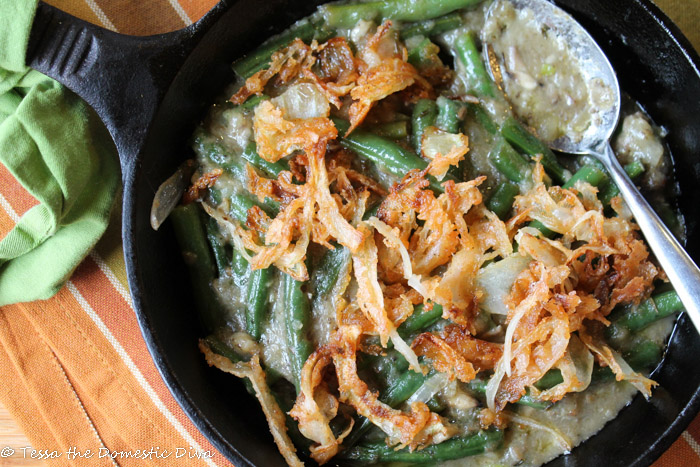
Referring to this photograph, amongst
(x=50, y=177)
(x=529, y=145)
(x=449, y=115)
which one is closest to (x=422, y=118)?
(x=449, y=115)

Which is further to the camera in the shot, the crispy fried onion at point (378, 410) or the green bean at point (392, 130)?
the green bean at point (392, 130)

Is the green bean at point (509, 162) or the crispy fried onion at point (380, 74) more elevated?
the crispy fried onion at point (380, 74)

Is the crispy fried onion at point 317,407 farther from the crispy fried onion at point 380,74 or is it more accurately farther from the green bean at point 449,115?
the green bean at point 449,115

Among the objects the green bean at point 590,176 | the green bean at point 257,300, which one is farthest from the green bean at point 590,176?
the green bean at point 257,300

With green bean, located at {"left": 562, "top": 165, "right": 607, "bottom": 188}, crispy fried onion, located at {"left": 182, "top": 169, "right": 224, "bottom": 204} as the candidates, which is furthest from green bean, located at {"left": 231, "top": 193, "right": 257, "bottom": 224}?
green bean, located at {"left": 562, "top": 165, "right": 607, "bottom": 188}

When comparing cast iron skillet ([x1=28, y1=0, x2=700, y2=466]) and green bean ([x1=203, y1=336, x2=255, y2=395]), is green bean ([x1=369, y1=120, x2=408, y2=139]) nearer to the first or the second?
cast iron skillet ([x1=28, y1=0, x2=700, y2=466])

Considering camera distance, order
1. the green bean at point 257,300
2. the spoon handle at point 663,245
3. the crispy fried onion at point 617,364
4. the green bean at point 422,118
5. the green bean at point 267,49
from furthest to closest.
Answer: the green bean at point 267,49
the green bean at point 422,118
the green bean at point 257,300
the crispy fried onion at point 617,364
the spoon handle at point 663,245

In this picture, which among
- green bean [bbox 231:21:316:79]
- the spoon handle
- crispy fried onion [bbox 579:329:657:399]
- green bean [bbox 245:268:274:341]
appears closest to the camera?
the spoon handle
